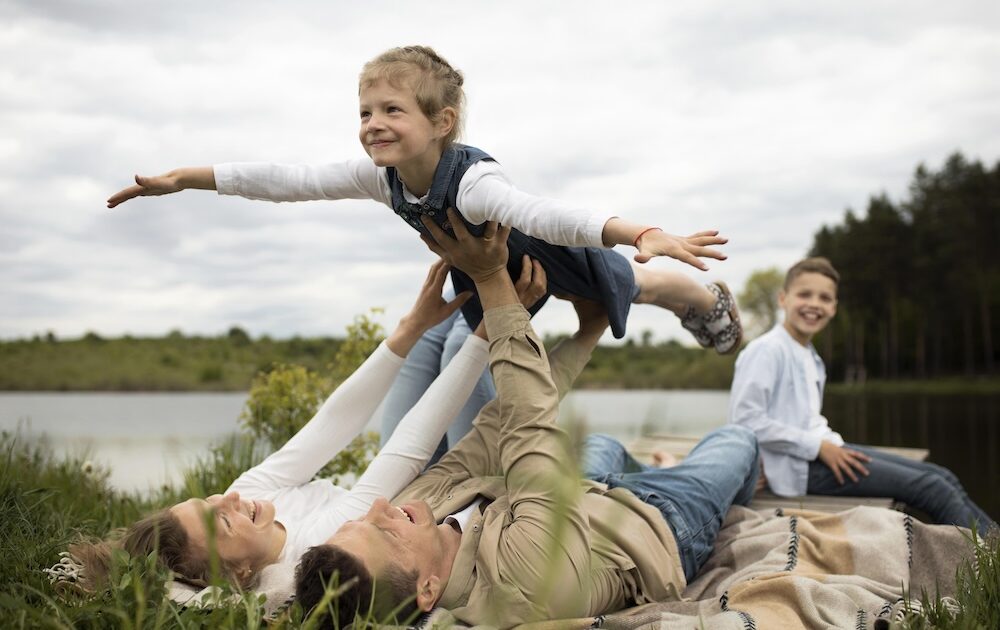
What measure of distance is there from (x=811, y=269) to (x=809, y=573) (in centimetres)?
224

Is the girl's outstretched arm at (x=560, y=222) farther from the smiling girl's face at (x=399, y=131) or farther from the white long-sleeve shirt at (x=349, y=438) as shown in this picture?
the white long-sleeve shirt at (x=349, y=438)

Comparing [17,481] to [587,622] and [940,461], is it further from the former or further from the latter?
[940,461]

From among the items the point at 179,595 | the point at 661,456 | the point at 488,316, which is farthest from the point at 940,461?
the point at 179,595

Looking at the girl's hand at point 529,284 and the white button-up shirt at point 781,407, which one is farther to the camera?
the white button-up shirt at point 781,407

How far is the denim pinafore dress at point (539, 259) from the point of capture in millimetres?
2748

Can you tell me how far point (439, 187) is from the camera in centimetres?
274

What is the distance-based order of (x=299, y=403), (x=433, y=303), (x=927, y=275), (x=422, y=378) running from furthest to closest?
(x=927, y=275)
(x=299, y=403)
(x=422, y=378)
(x=433, y=303)

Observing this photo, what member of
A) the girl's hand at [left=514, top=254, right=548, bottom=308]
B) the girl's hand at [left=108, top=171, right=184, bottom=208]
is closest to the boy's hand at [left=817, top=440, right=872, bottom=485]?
the girl's hand at [left=514, top=254, right=548, bottom=308]

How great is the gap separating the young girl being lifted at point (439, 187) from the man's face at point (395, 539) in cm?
90

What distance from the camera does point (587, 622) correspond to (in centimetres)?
222

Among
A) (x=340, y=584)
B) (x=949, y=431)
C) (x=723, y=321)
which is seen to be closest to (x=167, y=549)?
(x=340, y=584)

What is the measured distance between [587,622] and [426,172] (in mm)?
1523

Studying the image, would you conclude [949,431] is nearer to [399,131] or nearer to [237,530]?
[399,131]

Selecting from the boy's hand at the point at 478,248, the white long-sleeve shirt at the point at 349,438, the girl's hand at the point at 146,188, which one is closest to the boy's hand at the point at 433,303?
the white long-sleeve shirt at the point at 349,438
